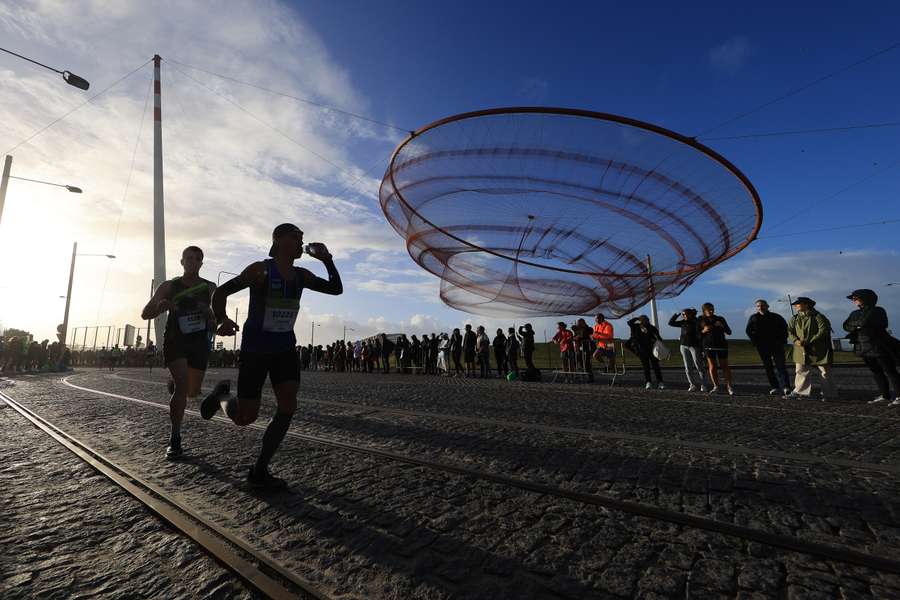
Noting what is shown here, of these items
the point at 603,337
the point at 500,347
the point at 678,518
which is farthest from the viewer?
the point at 500,347

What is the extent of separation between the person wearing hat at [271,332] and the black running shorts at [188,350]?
4.40 ft

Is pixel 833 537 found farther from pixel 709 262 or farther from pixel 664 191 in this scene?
pixel 709 262

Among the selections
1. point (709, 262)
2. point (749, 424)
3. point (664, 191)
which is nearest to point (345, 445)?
point (749, 424)

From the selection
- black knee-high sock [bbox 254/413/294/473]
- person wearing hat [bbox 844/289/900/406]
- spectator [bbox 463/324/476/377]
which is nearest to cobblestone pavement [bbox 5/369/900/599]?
black knee-high sock [bbox 254/413/294/473]

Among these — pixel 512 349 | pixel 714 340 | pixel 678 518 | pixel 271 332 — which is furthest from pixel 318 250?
pixel 512 349

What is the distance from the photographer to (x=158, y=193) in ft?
96.4

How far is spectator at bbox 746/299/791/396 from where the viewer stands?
9.42 meters

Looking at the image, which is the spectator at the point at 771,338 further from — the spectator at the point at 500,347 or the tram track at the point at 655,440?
the spectator at the point at 500,347

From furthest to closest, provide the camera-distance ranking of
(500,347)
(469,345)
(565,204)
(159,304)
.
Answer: (469,345) → (500,347) → (565,204) → (159,304)

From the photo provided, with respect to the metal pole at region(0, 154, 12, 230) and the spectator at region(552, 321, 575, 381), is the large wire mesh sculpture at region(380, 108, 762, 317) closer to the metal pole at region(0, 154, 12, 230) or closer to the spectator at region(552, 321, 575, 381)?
the spectator at region(552, 321, 575, 381)

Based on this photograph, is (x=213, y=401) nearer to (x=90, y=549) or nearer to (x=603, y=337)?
(x=90, y=549)

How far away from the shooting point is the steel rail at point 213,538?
186cm

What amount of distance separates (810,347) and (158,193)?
3529 cm

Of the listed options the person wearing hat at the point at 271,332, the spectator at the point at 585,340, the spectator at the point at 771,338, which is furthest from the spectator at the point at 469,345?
the person wearing hat at the point at 271,332
